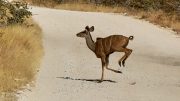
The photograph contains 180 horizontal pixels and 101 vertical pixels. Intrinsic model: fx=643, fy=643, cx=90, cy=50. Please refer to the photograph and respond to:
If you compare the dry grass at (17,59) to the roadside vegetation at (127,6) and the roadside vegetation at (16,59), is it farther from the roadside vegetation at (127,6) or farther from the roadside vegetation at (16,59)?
the roadside vegetation at (127,6)

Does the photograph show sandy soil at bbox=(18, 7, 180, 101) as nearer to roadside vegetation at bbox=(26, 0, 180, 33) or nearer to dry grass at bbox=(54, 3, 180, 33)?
dry grass at bbox=(54, 3, 180, 33)

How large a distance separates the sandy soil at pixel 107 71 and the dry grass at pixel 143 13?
4.13 feet

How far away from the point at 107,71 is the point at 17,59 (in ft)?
9.84

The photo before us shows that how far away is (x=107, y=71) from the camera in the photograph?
17.8 metres

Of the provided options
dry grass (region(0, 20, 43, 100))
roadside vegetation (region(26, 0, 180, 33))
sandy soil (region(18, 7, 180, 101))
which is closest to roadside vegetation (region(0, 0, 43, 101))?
dry grass (region(0, 20, 43, 100))

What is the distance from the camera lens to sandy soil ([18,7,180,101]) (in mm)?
13477

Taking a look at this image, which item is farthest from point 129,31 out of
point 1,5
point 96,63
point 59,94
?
point 59,94

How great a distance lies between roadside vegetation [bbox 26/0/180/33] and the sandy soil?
8.32 metres

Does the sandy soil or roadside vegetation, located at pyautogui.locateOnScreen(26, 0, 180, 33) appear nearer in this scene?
the sandy soil

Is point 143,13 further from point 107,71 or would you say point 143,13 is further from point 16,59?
point 16,59

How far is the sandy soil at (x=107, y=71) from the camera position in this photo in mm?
13477

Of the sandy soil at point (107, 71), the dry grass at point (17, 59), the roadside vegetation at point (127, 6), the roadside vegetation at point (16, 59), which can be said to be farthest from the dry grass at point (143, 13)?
the dry grass at point (17, 59)

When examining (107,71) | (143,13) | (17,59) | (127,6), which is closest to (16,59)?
(17,59)

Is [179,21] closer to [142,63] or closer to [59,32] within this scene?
[59,32]
